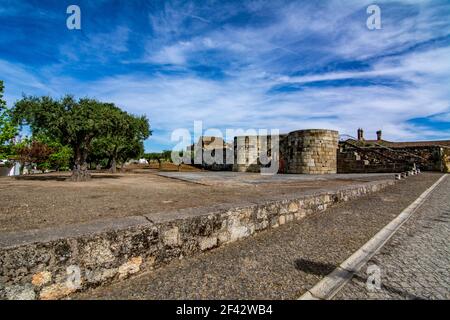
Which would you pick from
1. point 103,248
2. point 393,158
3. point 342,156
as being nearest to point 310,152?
point 342,156

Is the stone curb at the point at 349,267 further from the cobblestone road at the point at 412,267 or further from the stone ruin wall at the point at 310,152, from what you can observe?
the stone ruin wall at the point at 310,152

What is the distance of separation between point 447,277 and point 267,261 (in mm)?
1802

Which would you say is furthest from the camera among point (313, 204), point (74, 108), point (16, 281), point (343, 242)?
point (74, 108)

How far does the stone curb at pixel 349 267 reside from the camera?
86.9 inches

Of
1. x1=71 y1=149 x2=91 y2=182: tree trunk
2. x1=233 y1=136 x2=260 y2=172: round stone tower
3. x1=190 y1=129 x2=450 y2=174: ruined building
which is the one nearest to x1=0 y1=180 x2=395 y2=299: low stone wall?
x1=71 y1=149 x2=91 y2=182: tree trunk

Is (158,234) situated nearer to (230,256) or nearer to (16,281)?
(230,256)

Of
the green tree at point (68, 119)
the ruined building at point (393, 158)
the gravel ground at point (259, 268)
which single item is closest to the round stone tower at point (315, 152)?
the ruined building at point (393, 158)

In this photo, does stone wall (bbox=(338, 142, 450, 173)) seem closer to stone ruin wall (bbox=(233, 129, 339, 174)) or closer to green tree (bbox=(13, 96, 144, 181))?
stone ruin wall (bbox=(233, 129, 339, 174))

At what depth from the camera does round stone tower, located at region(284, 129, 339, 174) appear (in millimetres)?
18906

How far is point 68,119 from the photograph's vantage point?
1222 centimetres

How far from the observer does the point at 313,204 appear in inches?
212

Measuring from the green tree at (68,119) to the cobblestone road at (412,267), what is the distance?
13.2 metres
